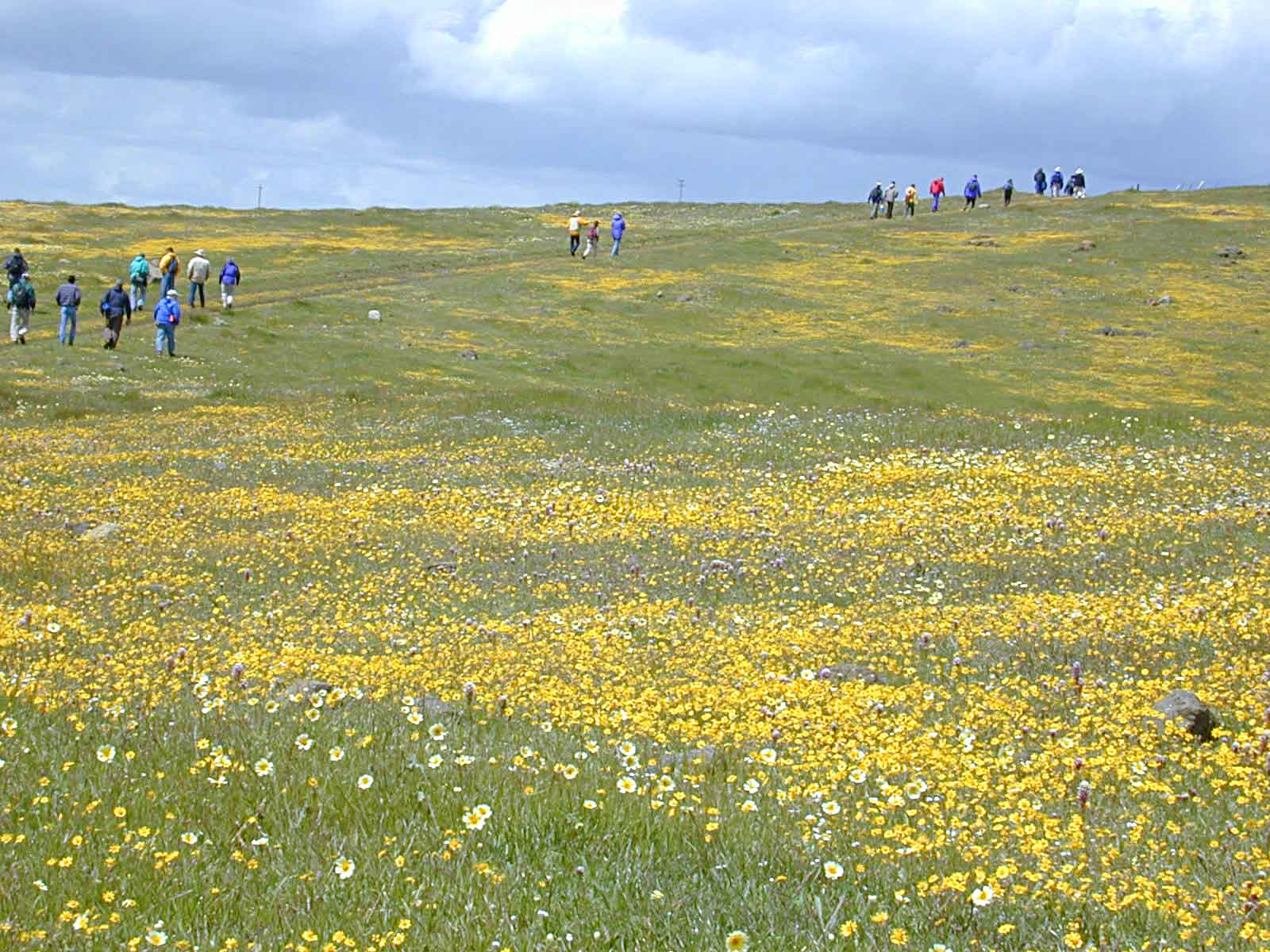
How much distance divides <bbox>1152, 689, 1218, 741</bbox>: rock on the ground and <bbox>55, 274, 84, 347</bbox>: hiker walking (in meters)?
41.2

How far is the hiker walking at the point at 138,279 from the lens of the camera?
160 feet

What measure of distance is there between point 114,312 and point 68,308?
2.01 m

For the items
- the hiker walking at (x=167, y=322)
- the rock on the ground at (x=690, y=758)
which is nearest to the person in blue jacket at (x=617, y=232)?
the hiker walking at (x=167, y=322)

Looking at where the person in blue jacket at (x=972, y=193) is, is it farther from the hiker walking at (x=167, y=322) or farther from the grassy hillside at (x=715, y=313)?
the hiker walking at (x=167, y=322)

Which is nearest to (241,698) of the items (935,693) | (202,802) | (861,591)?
(202,802)

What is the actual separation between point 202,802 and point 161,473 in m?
19.9

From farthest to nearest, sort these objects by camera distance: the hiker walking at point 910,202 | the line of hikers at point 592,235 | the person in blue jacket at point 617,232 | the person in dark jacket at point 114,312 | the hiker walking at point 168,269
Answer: the hiker walking at point 910,202
the line of hikers at point 592,235
the person in blue jacket at point 617,232
the hiker walking at point 168,269
the person in dark jacket at point 114,312

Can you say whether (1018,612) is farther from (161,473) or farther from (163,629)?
(161,473)

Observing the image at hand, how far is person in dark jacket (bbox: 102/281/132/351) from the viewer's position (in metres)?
42.5

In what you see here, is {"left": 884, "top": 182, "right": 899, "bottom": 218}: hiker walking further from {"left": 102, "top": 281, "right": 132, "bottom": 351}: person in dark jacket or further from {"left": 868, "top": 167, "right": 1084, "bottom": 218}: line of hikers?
{"left": 102, "top": 281, "right": 132, "bottom": 351}: person in dark jacket

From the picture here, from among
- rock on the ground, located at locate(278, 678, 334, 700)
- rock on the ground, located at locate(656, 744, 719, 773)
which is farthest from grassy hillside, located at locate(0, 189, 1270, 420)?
rock on the ground, located at locate(656, 744, 719, 773)

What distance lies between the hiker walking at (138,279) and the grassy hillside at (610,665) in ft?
22.2

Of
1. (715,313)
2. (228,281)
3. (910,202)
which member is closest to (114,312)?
(228,281)

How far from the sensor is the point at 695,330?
5756 cm
